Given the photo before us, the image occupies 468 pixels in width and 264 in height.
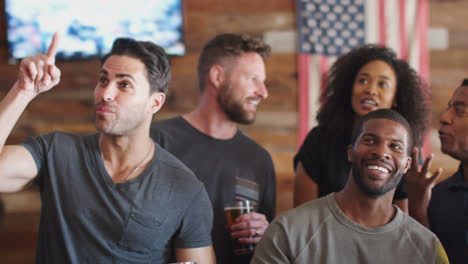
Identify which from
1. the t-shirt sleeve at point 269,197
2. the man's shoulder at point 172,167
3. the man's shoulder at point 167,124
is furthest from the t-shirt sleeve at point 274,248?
the man's shoulder at point 167,124

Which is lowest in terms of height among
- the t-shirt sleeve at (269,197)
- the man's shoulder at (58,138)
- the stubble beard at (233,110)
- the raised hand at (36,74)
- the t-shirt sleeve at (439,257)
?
the t-shirt sleeve at (269,197)

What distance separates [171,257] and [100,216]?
1.10ft

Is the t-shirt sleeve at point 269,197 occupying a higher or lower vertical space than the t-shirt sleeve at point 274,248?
lower

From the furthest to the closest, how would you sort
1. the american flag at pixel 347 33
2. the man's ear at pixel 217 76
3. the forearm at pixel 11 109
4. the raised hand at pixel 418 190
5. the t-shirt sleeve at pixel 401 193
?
the american flag at pixel 347 33 < the man's ear at pixel 217 76 < the t-shirt sleeve at pixel 401 193 < the raised hand at pixel 418 190 < the forearm at pixel 11 109

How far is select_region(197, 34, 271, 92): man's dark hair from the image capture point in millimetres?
2232

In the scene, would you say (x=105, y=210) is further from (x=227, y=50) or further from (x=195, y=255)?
(x=227, y=50)

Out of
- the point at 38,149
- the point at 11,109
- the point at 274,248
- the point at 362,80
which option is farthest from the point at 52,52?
the point at 362,80

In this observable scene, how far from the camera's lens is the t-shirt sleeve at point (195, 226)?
160 centimetres

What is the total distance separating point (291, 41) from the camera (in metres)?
3.51

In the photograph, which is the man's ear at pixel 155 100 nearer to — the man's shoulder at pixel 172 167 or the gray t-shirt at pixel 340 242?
the man's shoulder at pixel 172 167

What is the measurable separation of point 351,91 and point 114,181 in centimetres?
135

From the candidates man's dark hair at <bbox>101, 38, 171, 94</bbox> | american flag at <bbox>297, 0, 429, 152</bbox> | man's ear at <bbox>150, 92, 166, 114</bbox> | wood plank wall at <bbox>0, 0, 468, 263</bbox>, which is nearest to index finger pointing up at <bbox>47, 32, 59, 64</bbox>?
man's dark hair at <bbox>101, 38, 171, 94</bbox>

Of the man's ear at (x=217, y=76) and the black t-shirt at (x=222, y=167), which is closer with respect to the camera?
the black t-shirt at (x=222, y=167)

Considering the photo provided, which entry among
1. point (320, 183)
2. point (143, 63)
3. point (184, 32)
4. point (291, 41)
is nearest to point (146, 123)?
point (143, 63)
